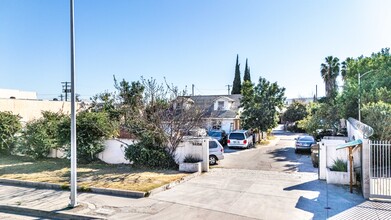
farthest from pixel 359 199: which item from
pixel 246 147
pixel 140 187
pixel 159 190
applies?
pixel 246 147

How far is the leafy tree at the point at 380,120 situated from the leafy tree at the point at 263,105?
12478 mm

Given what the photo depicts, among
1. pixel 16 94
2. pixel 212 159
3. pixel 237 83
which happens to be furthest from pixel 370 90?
pixel 16 94

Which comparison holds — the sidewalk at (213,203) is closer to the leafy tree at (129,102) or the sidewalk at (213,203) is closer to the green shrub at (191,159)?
the green shrub at (191,159)

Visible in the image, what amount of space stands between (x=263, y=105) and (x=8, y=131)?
23.1 meters

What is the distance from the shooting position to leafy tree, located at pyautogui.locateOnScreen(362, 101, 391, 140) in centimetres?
1714

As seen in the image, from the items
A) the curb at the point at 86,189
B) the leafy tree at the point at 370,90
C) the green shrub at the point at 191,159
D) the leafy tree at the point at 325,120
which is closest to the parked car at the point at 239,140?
the leafy tree at the point at 325,120

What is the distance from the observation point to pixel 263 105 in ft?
104

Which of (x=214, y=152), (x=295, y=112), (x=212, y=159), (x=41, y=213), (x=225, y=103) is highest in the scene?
(x=225, y=103)

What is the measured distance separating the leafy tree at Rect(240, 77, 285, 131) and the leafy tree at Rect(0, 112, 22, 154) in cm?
2145

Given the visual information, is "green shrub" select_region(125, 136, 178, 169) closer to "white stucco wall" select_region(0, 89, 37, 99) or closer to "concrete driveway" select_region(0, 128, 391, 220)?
"concrete driveway" select_region(0, 128, 391, 220)

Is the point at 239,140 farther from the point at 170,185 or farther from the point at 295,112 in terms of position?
the point at 295,112

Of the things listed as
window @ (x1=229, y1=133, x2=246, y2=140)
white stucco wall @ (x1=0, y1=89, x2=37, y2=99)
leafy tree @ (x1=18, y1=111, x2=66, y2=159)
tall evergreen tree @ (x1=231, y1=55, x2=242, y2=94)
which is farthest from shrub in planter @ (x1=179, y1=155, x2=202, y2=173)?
tall evergreen tree @ (x1=231, y1=55, x2=242, y2=94)

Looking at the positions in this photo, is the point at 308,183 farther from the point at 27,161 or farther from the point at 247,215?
the point at 27,161

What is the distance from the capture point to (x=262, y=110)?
31.6m
